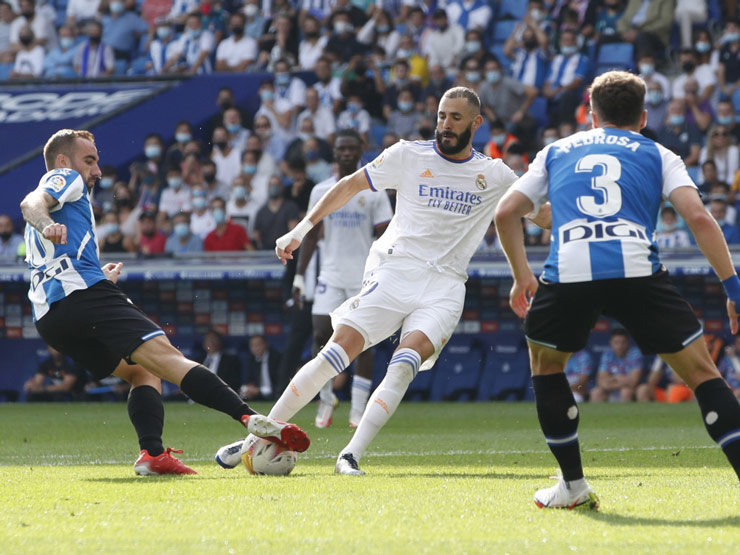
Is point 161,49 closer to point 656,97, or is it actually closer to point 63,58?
point 63,58

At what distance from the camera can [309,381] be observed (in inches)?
272

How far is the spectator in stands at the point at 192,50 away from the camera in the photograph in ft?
66.7

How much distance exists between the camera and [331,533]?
4.38m

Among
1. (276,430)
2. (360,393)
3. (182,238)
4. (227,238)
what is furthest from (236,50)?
(276,430)

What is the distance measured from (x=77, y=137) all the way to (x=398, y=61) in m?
11.3

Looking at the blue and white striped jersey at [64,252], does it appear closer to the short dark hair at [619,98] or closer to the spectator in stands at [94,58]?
the short dark hair at [619,98]

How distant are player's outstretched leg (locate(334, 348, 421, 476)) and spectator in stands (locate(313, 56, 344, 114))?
11592mm

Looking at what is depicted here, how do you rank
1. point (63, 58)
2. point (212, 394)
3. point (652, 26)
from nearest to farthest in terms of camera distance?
point (212, 394) → point (652, 26) → point (63, 58)

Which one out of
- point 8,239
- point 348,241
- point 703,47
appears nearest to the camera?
point 348,241

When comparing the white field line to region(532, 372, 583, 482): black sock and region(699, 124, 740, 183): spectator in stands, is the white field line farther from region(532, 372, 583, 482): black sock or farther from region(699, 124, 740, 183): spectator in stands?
region(699, 124, 740, 183): spectator in stands

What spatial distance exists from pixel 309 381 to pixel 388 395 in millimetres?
444

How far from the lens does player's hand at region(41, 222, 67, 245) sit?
6.18m

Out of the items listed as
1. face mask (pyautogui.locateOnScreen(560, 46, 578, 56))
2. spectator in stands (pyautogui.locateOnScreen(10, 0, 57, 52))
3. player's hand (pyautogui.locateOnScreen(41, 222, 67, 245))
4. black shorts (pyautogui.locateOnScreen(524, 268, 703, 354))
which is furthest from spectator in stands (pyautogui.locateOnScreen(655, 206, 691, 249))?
spectator in stands (pyautogui.locateOnScreen(10, 0, 57, 52))

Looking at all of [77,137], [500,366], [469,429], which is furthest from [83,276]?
[500,366]
